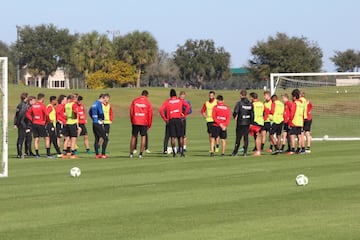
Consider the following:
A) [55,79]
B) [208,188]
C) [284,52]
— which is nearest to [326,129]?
[208,188]

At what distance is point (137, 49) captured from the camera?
352ft

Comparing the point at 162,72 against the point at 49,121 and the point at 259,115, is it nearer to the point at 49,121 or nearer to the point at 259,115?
the point at 49,121

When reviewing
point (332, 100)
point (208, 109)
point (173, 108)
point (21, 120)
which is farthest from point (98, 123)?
point (332, 100)

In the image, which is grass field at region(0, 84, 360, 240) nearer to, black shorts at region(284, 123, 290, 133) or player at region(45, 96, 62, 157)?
player at region(45, 96, 62, 157)

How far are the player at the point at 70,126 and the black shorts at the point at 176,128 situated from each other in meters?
3.14

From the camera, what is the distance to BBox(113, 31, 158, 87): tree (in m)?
107

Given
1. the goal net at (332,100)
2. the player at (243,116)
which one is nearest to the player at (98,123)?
the player at (243,116)

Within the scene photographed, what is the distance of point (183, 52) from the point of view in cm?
13475

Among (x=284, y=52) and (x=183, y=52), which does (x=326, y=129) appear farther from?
(x=183, y=52)

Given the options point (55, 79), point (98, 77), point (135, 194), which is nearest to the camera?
point (135, 194)

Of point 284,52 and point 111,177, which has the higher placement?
point 284,52

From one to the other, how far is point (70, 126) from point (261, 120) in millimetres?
5920

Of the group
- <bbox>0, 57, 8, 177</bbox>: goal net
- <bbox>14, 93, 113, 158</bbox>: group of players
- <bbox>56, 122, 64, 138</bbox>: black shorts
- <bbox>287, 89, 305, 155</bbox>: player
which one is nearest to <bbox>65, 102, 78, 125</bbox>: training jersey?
<bbox>14, 93, 113, 158</bbox>: group of players

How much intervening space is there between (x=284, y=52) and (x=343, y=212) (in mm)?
92665
